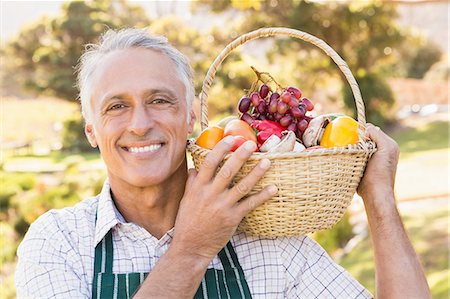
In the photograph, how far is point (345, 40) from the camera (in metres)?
16.0

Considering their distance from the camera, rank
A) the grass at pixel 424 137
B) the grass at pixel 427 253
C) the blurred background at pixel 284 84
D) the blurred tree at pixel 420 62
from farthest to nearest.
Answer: the blurred tree at pixel 420 62, the grass at pixel 424 137, the blurred background at pixel 284 84, the grass at pixel 427 253

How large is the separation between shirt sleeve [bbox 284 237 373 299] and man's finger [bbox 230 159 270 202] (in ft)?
1.13

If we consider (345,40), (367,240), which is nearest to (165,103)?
(367,240)

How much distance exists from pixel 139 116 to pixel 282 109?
1.10 ft

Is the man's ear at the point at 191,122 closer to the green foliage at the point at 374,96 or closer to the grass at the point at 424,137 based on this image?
the grass at the point at 424,137

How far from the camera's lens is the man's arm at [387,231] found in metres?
1.60

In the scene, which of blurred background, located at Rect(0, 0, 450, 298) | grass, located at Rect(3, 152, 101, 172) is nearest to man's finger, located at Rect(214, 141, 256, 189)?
blurred background, located at Rect(0, 0, 450, 298)

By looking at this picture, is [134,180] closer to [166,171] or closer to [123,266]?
[166,171]

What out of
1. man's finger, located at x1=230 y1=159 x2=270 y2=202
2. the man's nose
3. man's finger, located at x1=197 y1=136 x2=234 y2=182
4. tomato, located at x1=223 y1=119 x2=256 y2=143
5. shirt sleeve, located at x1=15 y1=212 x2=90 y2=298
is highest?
the man's nose

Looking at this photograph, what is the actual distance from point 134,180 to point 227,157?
0.27 meters

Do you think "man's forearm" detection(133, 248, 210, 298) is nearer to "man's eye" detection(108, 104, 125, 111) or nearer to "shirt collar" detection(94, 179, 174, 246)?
"shirt collar" detection(94, 179, 174, 246)

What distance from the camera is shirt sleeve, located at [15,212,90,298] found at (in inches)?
57.1

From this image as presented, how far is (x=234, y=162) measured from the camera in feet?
4.45

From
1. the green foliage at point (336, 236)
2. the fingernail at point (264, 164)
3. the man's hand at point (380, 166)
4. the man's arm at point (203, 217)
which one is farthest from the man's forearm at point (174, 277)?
the green foliage at point (336, 236)
